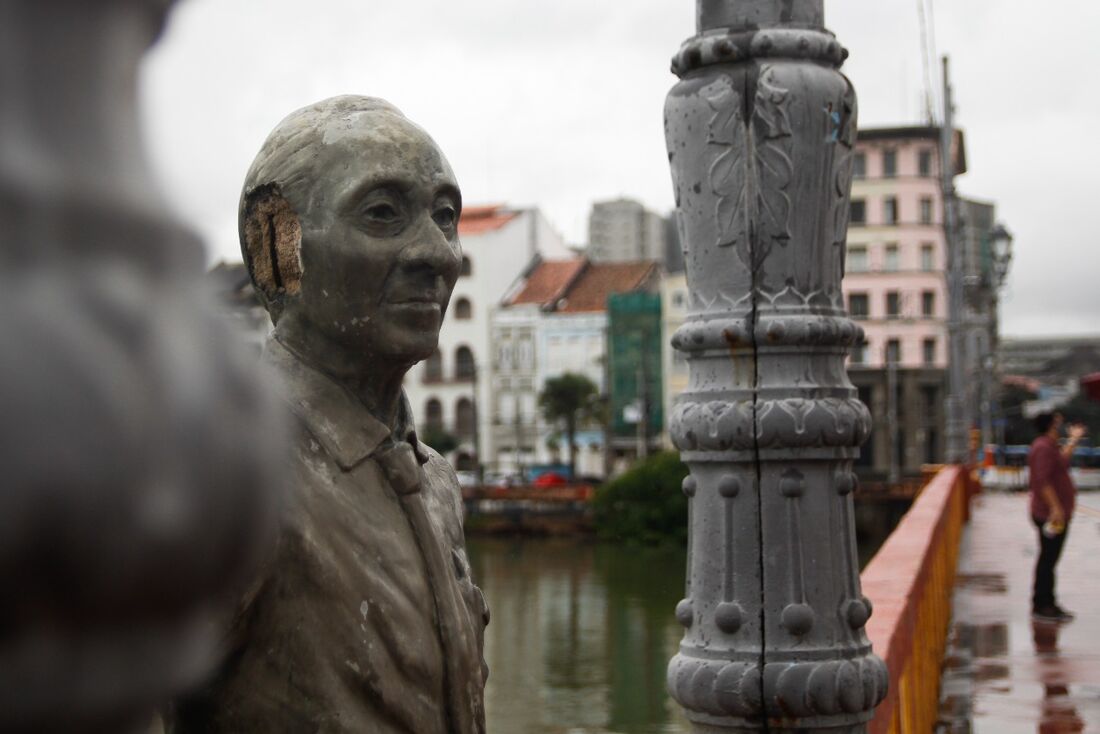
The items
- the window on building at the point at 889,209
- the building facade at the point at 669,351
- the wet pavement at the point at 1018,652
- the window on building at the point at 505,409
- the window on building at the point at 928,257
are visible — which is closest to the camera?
the wet pavement at the point at 1018,652

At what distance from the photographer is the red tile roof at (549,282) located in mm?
59906

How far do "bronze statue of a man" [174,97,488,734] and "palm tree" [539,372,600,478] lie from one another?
53523 mm

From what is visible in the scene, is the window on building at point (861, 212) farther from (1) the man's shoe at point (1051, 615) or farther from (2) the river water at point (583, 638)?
(1) the man's shoe at point (1051, 615)

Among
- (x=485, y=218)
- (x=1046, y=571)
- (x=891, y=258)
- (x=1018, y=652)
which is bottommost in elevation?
(x=1018, y=652)

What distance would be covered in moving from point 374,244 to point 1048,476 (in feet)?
33.3

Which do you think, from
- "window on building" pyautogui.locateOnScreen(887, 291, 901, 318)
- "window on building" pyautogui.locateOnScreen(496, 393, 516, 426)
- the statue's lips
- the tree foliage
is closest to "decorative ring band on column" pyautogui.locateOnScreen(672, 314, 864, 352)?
the statue's lips

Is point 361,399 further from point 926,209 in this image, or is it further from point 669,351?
point 926,209

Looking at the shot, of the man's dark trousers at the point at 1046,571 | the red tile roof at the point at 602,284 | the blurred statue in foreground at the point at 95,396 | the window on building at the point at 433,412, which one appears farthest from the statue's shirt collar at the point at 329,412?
the window on building at the point at 433,412

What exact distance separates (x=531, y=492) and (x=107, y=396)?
48.5 metres

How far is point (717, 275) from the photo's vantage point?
376 centimetres

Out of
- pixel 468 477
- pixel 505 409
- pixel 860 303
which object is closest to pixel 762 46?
pixel 468 477

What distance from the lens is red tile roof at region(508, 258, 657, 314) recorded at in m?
59.2

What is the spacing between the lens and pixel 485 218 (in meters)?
62.3

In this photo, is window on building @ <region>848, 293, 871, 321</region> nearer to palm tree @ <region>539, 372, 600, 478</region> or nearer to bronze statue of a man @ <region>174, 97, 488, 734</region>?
palm tree @ <region>539, 372, 600, 478</region>
